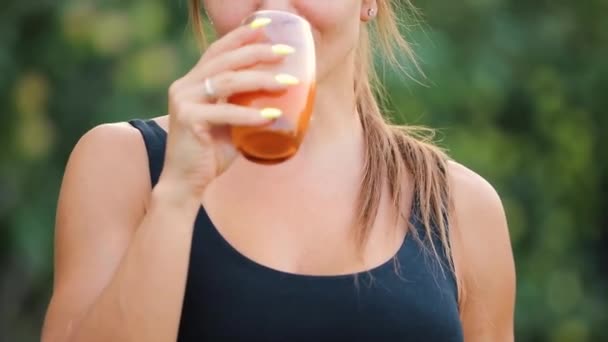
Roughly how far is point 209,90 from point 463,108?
178 inches

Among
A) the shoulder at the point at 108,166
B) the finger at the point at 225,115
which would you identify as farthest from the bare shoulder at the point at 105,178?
the finger at the point at 225,115

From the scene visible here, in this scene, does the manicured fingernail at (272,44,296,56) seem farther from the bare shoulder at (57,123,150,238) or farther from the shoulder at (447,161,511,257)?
the shoulder at (447,161,511,257)

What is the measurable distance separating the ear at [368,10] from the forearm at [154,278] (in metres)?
0.68

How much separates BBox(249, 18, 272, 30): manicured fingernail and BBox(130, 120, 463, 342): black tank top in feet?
1.42

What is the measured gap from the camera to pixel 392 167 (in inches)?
110

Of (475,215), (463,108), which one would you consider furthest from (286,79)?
(463,108)

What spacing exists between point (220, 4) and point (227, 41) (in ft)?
1.06

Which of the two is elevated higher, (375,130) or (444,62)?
(375,130)

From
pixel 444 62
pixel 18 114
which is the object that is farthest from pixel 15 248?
pixel 444 62

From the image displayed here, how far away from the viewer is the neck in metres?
2.77

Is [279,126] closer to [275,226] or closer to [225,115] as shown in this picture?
[225,115]

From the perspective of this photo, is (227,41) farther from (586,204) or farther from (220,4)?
(586,204)

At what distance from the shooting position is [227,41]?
2145 mm

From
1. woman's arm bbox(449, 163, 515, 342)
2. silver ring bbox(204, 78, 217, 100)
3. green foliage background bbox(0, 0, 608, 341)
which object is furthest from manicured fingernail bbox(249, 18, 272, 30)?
green foliage background bbox(0, 0, 608, 341)
